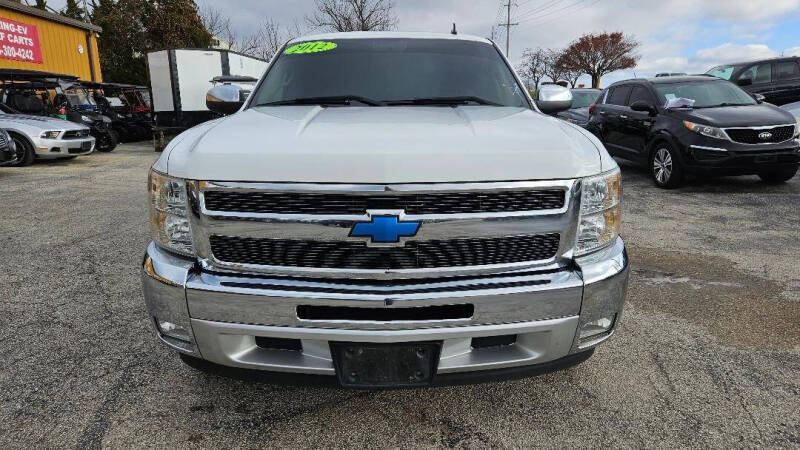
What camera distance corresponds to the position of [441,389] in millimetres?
2443

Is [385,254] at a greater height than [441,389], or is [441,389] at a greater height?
[385,254]

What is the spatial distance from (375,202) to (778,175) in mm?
8138

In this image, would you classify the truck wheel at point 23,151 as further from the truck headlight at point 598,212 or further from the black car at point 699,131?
the truck headlight at point 598,212

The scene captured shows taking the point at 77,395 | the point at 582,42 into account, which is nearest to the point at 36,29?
the point at 77,395

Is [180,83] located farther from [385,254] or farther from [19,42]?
[385,254]

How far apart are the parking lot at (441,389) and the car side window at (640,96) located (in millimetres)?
4405

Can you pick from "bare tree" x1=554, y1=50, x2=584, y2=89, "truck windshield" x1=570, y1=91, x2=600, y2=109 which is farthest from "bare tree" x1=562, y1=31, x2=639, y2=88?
"truck windshield" x1=570, y1=91, x2=600, y2=109

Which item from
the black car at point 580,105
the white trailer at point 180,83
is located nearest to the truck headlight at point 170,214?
the black car at point 580,105

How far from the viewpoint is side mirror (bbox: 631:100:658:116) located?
7.77 metres

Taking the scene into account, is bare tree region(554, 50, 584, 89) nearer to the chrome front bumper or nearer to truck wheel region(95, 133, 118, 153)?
truck wheel region(95, 133, 118, 153)

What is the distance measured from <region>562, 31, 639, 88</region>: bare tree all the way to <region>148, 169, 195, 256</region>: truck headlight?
55.0m

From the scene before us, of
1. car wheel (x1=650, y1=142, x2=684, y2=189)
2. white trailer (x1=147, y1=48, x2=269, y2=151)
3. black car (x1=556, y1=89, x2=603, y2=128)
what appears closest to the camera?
car wheel (x1=650, y1=142, x2=684, y2=189)

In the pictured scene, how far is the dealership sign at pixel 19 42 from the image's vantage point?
16.3 meters

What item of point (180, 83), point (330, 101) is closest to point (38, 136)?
point (180, 83)
